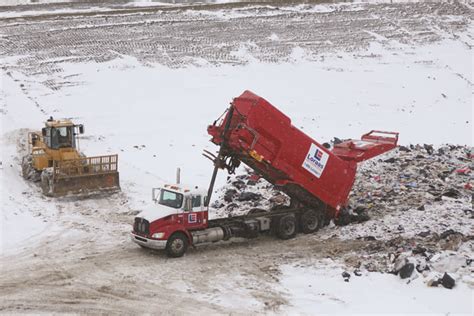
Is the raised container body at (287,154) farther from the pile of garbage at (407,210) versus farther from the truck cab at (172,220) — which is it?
the truck cab at (172,220)

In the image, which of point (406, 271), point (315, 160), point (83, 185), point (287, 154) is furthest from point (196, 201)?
point (83, 185)

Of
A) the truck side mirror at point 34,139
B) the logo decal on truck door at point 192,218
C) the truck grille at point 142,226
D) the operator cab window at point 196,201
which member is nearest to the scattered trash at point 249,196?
the operator cab window at point 196,201

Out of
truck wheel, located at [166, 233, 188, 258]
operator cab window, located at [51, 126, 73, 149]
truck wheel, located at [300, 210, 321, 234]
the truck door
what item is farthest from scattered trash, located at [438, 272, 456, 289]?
operator cab window, located at [51, 126, 73, 149]

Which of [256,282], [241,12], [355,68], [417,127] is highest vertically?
[241,12]

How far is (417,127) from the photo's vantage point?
35250mm

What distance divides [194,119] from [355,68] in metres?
13.5

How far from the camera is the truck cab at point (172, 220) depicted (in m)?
17.2

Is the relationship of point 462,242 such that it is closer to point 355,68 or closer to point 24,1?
point 355,68

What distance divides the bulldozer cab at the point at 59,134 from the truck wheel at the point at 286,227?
9.54 meters

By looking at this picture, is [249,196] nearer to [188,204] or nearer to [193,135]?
[188,204]

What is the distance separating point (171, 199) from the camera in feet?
58.4

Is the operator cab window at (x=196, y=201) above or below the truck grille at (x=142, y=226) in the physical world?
above

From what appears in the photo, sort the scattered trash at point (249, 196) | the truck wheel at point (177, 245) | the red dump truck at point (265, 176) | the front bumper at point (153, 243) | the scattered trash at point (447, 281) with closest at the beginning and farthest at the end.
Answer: the scattered trash at point (447, 281), the front bumper at point (153, 243), the truck wheel at point (177, 245), the red dump truck at point (265, 176), the scattered trash at point (249, 196)

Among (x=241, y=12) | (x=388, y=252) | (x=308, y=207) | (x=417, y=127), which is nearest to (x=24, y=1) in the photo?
(x=241, y=12)
